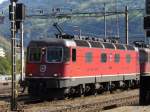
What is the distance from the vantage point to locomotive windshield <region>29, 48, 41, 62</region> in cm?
2881

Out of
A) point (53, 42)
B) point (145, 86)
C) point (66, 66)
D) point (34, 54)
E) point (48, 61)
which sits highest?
point (53, 42)

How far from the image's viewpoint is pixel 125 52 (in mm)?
37062

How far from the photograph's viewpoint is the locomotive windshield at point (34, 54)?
1134 inches

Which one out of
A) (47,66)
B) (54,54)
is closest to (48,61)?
(47,66)

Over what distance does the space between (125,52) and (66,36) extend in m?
7.95

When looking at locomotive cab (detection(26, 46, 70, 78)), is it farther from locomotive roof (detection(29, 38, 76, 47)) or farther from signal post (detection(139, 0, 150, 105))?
signal post (detection(139, 0, 150, 105))

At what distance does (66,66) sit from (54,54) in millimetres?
894

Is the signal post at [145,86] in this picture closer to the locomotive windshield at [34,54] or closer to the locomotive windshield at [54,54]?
the locomotive windshield at [54,54]

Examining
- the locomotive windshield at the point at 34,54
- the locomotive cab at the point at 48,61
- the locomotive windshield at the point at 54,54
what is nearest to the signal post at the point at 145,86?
the locomotive cab at the point at 48,61

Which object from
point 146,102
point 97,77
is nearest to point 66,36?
point 97,77

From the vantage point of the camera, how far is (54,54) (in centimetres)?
2836

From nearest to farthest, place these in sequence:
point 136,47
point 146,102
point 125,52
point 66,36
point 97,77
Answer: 1. point 146,102
2. point 66,36
3. point 97,77
4. point 125,52
5. point 136,47

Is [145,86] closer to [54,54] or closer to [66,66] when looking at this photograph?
[66,66]

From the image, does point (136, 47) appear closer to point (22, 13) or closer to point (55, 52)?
point (55, 52)
